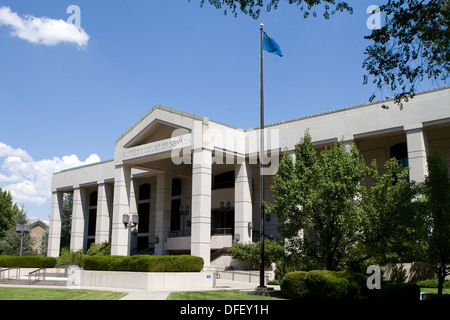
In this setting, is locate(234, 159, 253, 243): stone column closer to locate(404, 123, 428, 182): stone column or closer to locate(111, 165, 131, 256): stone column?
locate(111, 165, 131, 256): stone column

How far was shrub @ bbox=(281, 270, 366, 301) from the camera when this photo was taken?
53.9 ft

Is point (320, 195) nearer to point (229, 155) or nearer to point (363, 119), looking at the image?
point (363, 119)

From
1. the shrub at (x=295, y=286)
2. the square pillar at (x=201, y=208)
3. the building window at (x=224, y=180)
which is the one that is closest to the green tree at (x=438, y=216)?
the shrub at (x=295, y=286)

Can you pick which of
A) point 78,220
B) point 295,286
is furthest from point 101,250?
point 295,286

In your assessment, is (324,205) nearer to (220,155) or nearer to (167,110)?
(220,155)

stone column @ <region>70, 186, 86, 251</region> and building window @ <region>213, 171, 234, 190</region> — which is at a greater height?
building window @ <region>213, 171, 234, 190</region>

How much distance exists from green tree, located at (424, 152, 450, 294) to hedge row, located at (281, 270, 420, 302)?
194 centimetres

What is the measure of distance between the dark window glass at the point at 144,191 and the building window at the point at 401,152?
84.5ft

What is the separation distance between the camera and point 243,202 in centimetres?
3288

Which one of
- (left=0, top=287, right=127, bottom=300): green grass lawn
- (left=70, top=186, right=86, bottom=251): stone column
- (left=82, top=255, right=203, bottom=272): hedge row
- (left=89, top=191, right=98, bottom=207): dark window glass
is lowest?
(left=0, top=287, right=127, bottom=300): green grass lawn

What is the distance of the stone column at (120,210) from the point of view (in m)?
34.0

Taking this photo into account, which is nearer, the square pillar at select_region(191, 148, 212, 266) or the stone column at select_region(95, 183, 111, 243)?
the square pillar at select_region(191, 148, 212, 266)

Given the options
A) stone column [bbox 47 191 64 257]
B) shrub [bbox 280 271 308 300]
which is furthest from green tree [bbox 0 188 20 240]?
shrub [bbox 280 271 308 300]

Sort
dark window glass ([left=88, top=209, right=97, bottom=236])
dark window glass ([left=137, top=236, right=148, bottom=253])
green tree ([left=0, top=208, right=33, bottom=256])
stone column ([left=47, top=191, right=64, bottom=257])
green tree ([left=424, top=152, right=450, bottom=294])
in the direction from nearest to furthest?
1. green tree ([left=424, top=152, right=450, bottom=294])
2. dark window glass ([left=137, top=236, right=148, bottom=253])
3. stone column ([left=47, top=191, right=64, bottom=257])
4. dark window glass ([left=88, top=209, right=97, bottom=236])
5. green tree ([left=0, top=208, right=33, bottom=256])
